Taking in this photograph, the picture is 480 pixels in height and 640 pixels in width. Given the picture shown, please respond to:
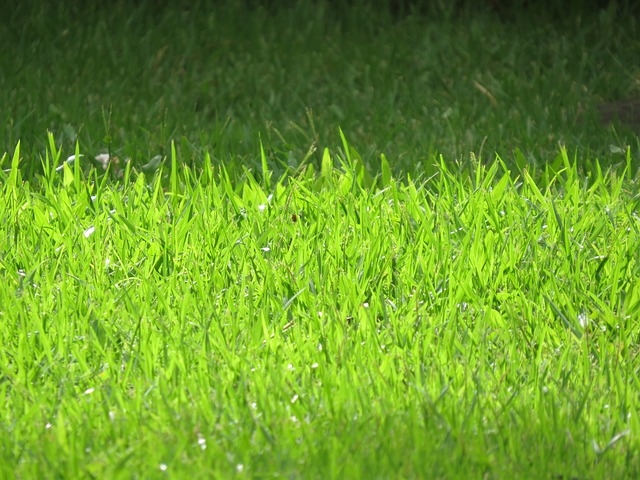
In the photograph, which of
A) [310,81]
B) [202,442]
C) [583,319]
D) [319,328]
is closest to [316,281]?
[319,328]

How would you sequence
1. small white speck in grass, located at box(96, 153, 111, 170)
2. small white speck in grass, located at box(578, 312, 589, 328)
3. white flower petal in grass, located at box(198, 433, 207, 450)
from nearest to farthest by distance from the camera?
white flower petal in grass, located at box(198, 433, 207, 450)
small white speck in grass, located at box(578, 312, 589, 328)
small white speck in grass, located at box(96, 153, 111, 170)

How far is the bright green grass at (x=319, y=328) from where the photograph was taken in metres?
2.19

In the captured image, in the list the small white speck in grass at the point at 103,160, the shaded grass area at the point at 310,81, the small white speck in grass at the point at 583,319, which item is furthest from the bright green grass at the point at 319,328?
the shaded grass area at the point at 310,81

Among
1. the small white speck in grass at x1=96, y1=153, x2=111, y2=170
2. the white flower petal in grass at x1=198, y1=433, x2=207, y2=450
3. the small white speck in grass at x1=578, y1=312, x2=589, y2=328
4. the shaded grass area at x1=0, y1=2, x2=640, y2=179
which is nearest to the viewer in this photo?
the white flower petal in grass at x1=198, y1=433, x2=207, y2=450

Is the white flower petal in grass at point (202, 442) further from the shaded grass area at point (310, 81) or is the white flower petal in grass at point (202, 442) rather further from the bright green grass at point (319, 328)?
the shaded grass area at point (310, 81)

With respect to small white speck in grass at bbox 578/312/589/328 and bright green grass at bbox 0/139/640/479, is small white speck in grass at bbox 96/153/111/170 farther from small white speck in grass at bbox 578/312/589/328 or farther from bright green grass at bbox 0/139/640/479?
small white speck in grass at bbox 578/312/589/328

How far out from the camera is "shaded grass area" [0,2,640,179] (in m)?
4.64

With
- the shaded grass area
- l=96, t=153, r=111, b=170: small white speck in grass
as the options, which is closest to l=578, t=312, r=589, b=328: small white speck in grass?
the shaded grass area

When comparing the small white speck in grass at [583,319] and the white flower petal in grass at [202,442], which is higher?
the white flower petal in grass at [202,442]

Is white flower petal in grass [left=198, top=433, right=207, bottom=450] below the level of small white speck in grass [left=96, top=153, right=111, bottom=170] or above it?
above

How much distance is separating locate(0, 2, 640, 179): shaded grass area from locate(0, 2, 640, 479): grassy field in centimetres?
3

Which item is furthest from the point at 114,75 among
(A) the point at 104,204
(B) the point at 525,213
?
(B) the point at 525,213

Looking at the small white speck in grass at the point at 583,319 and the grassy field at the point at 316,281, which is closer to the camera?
the grassy field at the point at 316,281

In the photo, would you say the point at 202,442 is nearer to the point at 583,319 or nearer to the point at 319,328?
the point at 319,328
